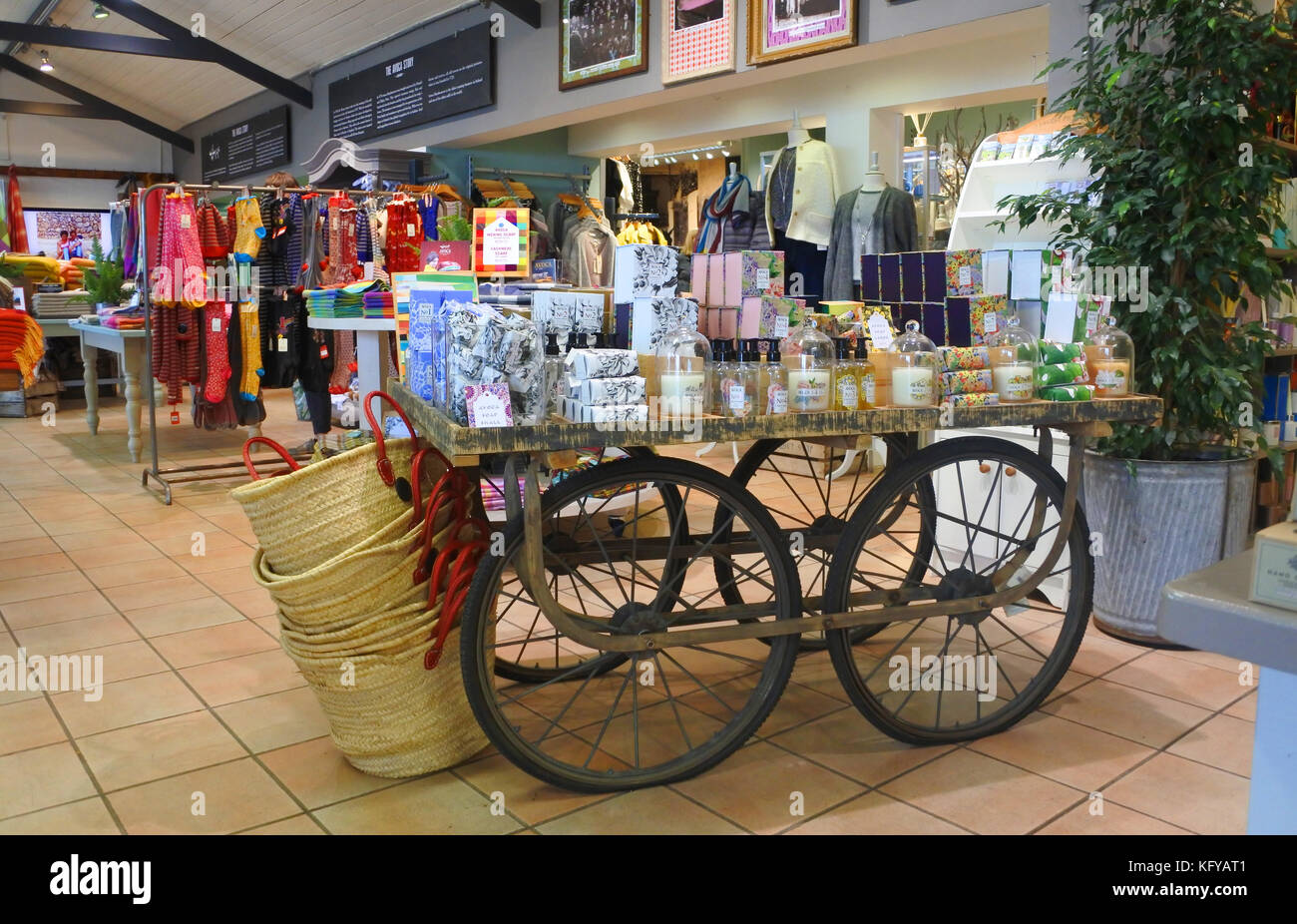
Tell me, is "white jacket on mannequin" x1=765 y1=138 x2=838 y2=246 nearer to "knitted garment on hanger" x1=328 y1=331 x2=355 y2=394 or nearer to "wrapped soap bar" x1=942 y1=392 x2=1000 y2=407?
"knitted garment on hanger" x1=328 y1=331 x2=355 y2=394

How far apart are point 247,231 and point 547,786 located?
5032mm

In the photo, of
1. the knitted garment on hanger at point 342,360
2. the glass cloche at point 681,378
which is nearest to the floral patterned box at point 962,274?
the glass cloche at point 681,378

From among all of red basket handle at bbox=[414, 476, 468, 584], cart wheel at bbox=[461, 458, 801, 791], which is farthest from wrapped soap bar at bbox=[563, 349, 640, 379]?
red basket handle at bbox=[414, 476, 468, 584]

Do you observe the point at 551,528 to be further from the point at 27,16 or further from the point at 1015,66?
the point at 27,16

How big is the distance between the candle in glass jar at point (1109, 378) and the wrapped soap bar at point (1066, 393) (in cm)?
12

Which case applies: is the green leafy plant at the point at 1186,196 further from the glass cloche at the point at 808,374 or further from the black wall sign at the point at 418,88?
the black wall sign at the point at 418,88

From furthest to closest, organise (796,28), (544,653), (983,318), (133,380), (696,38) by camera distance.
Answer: (133,380) → (696,38) → (796,28) → (544,653) → (983,318)

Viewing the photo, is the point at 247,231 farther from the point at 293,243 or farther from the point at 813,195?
the point at 813,195

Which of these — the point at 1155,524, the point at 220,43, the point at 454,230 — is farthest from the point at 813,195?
the point at 220,43

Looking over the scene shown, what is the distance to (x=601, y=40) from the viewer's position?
22.0ft

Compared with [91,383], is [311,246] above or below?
above

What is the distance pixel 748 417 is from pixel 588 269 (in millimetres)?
6568

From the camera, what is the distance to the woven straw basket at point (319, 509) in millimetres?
2332

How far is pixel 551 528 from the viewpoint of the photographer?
2887mm
